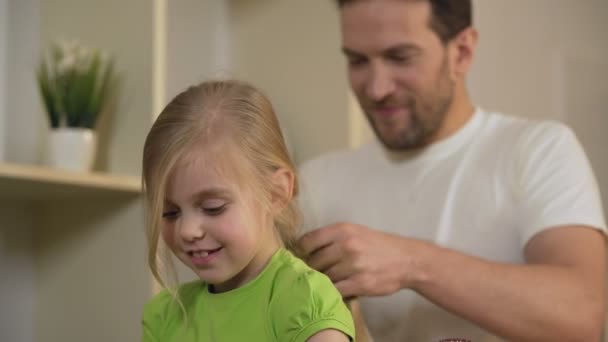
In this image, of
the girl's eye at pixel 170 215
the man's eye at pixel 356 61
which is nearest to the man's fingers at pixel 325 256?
the girl's eye at pixel 170 215

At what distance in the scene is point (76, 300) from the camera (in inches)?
68.6

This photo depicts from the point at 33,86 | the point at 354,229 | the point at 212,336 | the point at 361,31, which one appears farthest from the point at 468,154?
the point at 33,86

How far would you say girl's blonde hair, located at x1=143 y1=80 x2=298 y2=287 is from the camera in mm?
869

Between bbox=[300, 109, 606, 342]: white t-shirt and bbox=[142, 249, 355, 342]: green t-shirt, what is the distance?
1.31 ft

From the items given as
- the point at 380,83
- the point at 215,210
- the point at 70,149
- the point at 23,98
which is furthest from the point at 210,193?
the point at 23,98

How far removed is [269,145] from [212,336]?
0.71 feet

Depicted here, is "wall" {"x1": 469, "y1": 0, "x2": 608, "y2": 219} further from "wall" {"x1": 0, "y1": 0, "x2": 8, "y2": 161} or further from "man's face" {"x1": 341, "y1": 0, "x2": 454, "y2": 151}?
"wall" {"x1": 0, "y1": 0, "x2": 8, "y2": 161}

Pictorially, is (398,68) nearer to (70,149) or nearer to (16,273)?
(70,149)

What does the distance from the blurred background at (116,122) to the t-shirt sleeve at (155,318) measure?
463mm

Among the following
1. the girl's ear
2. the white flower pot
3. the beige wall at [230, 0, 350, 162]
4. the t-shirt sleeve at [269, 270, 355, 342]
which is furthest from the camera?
the beige wall at [230, 0, 350, 162]

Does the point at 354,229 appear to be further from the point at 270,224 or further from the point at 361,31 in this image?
the point at 361,31

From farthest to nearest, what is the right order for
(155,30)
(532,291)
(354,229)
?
1. (155,30)
2. (532,291)
3. (354,229)

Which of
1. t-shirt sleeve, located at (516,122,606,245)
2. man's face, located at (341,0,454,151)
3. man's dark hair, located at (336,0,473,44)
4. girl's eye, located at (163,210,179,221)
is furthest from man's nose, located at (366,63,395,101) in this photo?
girl's eye, located at (163,210,179,221)

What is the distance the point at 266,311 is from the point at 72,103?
0.89 metres
